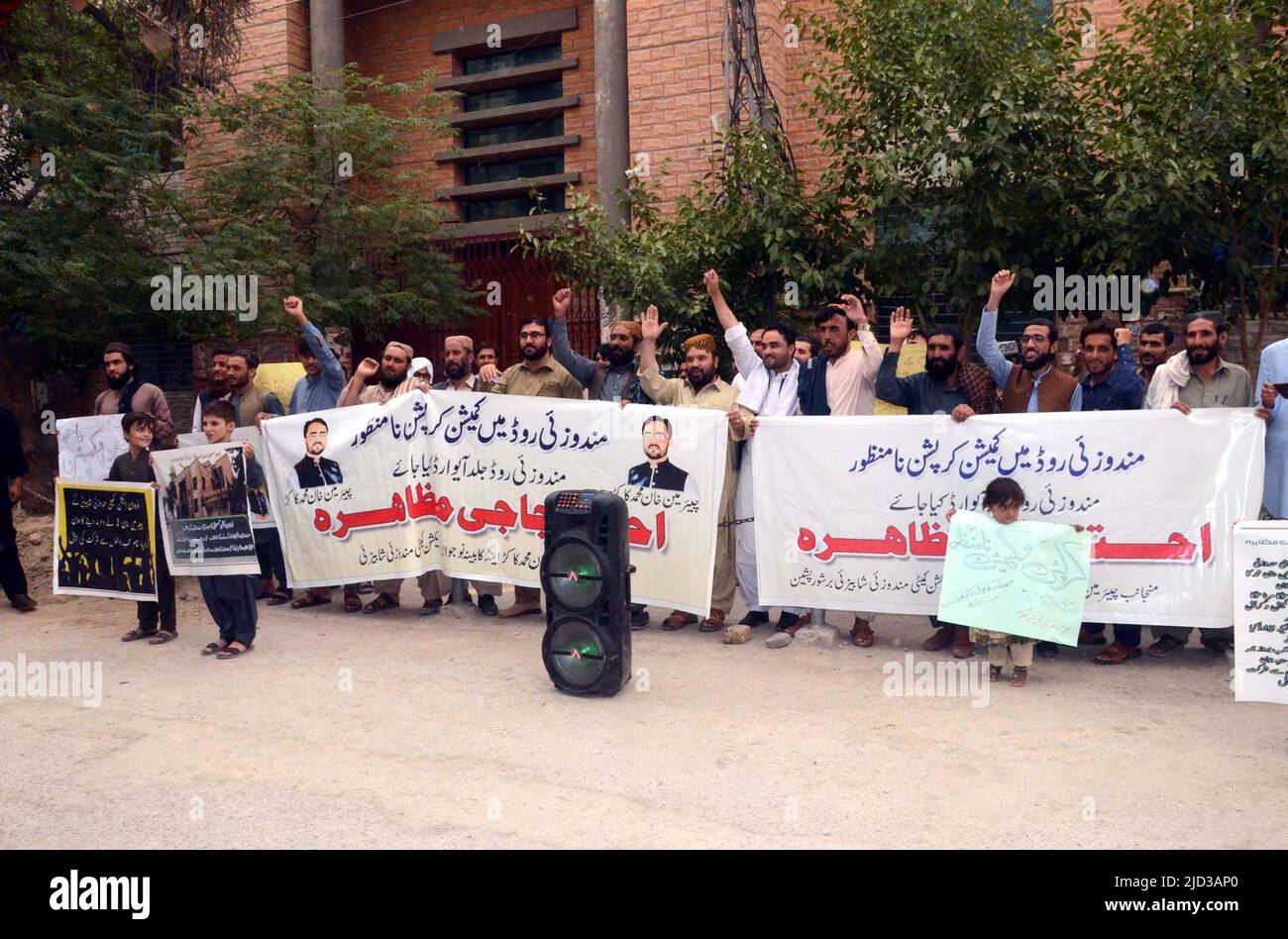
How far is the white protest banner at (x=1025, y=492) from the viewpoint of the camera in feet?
20.5

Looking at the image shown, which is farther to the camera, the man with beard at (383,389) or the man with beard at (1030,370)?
the man with beard at (383,389)

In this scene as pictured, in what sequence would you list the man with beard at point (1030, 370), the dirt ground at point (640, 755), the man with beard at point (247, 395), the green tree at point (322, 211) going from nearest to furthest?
1. the dirt ground at point (640, 755)
2. the man with beard at point (1030, 370)
3. the man with beard at point (247, 395)
4. the green tree at point (322, 211)

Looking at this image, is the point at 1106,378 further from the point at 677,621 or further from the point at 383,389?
the point at 383,389

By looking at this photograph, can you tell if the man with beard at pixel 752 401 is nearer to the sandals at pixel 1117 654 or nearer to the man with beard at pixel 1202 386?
the sandals at pixel 1117 654

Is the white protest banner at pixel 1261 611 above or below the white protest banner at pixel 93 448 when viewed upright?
below

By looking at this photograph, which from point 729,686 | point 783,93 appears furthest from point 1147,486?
point 783,93

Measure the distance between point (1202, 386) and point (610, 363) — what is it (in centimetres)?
386

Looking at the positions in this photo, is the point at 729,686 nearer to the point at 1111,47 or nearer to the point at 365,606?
the point at 365,606

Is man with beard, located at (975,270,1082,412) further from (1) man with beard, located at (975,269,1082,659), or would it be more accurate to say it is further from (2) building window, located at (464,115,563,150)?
(2) building window, located at (464,115,563,150)

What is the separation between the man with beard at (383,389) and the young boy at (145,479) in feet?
4.25

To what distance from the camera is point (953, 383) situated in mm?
6977

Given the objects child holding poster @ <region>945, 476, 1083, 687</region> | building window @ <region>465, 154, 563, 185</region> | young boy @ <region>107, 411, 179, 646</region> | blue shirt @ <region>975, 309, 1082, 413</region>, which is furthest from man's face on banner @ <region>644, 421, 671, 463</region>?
building window @ <region>465, 154, 563, 185</region>

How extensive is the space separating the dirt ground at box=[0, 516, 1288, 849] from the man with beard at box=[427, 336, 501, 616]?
3.51 ft

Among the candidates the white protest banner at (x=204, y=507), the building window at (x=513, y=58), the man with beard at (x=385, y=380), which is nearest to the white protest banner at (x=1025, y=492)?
the man with beard at (x=385, y=380)
